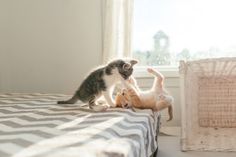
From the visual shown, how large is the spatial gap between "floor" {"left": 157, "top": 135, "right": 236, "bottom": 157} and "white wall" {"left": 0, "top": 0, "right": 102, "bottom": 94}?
0.80 meters

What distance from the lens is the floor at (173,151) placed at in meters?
1.97

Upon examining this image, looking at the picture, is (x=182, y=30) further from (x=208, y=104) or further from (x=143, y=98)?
(x=143, y=98)

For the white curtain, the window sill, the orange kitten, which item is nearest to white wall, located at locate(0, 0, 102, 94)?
the white curtain

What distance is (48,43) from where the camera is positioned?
2773 mm

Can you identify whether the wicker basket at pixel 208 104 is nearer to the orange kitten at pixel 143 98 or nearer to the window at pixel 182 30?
the orange kitten at pixel 143 98

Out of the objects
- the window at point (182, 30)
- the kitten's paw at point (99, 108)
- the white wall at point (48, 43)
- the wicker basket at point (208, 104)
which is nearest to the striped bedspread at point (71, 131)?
the kitten's paw at point (99, 108)

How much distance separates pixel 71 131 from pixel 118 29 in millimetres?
1499

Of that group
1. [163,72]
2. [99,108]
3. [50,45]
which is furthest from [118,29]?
[99,108]

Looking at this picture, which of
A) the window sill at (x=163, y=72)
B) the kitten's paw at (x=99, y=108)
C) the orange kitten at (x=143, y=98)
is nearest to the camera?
the kitten's paw at (x=99, y=108)

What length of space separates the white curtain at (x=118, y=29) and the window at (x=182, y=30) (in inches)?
6.9

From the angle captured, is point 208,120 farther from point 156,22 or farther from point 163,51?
point 156,22

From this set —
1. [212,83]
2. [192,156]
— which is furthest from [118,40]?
[192,156]

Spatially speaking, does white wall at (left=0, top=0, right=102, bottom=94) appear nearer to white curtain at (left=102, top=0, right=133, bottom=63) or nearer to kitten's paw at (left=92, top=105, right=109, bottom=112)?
white curtain at (left=102, top=0, right=133, bottom=63)

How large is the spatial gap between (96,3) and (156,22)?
506 mm
